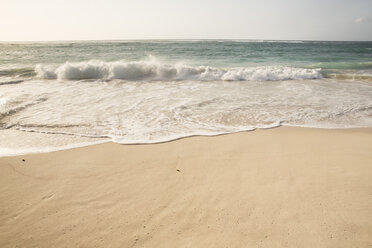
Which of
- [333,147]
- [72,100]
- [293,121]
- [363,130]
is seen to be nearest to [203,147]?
[333,147]

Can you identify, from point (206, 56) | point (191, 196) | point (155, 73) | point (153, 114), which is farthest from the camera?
point (206, 56)

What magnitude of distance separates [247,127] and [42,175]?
12.5 ft

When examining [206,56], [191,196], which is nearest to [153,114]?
[191,196]

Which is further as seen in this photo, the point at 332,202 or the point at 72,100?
the point at 72,100

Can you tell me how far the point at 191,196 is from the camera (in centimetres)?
243

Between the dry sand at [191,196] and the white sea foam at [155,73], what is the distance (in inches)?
311

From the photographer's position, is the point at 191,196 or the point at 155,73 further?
the point at 155,73

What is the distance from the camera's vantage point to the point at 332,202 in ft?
7.54

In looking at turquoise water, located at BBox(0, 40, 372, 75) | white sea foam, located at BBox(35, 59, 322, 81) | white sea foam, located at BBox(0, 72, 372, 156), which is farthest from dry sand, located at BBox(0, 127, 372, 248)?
turquoise water, located at BBox(0, 40, 372, 75)

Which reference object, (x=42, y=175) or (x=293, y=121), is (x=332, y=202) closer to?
(x=293, y=121)

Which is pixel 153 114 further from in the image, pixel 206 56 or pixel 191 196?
pixel 206 56

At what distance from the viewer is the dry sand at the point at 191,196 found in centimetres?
193

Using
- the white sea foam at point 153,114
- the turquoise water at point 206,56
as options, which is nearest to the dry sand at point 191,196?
the white sea foam at point 153,114

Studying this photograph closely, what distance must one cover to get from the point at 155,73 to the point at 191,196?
33.7ft
